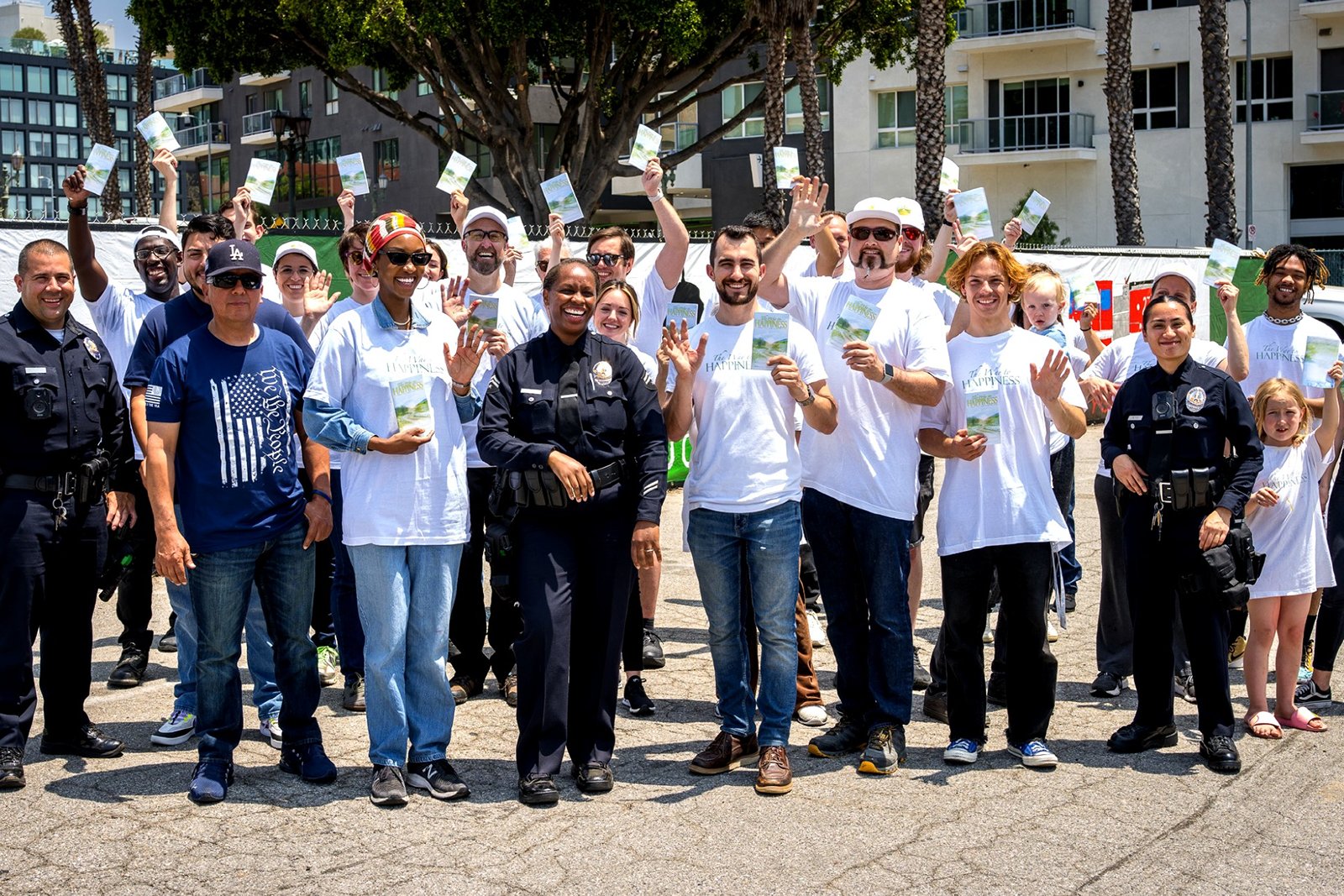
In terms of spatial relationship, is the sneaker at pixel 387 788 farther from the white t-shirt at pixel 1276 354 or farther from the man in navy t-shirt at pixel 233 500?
the white t-shirt at pixel 1276 354

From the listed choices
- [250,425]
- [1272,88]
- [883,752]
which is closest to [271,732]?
[250,425]

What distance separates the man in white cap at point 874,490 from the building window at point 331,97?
5350 centimetres

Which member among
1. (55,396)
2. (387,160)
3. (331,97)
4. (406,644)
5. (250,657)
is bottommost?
(250,657)

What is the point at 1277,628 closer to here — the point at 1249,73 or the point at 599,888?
the point at 599,888

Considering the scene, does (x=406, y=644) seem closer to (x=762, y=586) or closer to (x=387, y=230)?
(x=762, y=586)

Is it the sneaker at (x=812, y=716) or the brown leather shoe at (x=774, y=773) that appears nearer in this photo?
the brown leather shoe at (x=774, y=773)

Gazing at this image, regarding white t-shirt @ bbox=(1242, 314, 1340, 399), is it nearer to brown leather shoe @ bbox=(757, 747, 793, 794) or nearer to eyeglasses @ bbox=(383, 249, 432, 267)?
brown leather shoe @ bbox=(757, 747, 793, 794)

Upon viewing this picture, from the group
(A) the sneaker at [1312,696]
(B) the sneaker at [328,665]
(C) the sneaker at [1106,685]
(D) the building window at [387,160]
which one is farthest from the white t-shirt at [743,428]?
(D) the building window at [387,160]

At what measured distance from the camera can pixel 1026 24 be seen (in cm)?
3994

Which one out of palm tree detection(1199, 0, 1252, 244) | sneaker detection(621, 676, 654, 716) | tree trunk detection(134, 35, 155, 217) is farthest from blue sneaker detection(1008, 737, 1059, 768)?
tree trunk detection(134, 35, 155, 217)

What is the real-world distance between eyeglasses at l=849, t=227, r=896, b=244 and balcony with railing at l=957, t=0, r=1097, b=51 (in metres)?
35.8

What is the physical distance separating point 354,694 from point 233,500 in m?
1.70

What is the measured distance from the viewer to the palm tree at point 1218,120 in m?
26.2

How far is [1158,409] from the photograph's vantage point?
19.8ft
